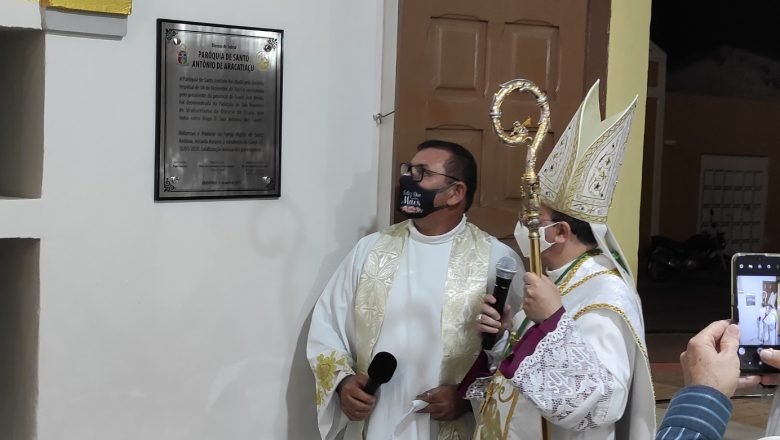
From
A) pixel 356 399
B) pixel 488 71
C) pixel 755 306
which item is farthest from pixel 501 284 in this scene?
pixel 488 71

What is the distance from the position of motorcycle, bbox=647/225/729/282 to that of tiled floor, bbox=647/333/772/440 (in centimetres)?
499

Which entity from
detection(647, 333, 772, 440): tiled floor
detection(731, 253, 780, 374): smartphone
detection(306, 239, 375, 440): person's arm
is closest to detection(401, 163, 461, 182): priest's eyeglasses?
detection(306, 239, 375, 440): person's arm

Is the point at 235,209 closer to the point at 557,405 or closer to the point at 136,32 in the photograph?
the point at 136,32

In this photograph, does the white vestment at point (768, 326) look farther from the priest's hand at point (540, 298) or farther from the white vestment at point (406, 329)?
the white vestment at point (406, 329)

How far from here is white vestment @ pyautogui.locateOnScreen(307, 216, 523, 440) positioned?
9.89 ft

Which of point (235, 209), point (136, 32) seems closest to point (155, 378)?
point (235, 209)

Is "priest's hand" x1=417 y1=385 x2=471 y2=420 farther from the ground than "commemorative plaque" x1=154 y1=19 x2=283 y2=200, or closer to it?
closer to it

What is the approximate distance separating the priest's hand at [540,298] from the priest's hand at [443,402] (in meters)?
0.69

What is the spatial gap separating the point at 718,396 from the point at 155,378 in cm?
217

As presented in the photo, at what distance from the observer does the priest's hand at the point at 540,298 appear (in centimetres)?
230

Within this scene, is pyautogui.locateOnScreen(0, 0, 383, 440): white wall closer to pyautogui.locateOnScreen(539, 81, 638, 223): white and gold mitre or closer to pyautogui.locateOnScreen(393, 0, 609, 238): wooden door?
pyautogui.locateOnScreen(393, 0, 609, 238): wooden door

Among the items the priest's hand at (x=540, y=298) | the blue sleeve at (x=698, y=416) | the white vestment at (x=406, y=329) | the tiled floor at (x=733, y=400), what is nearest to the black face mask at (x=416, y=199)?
the white vestment at (x=406, y=329)

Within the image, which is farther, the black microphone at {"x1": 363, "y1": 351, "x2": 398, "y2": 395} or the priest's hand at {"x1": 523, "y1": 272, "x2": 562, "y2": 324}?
the black microphone at {"x1": 363, "y1": 351, "x2": 398, "y2": 395}

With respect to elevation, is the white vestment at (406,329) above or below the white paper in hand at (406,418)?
above
